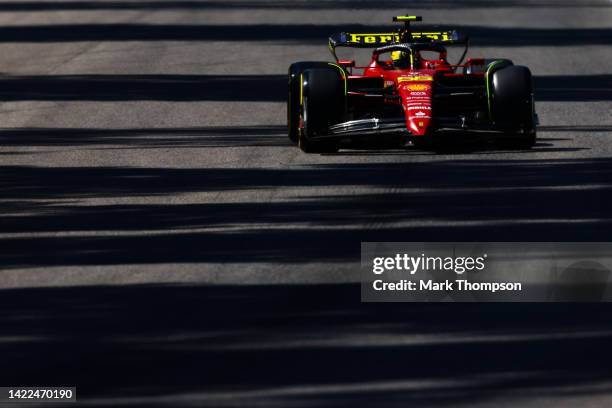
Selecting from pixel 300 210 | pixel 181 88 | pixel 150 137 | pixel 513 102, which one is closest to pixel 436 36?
pixel 513 102

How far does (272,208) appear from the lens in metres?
12.1

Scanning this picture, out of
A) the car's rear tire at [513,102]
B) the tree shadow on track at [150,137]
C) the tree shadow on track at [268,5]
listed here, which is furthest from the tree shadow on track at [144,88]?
the tree shadow on track at [268,5]

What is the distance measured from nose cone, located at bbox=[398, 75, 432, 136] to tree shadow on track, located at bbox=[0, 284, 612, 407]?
14.5ft

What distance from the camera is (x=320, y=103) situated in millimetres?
14172

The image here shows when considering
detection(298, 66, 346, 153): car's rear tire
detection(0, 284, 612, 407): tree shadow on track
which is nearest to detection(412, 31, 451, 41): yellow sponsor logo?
detection(298, 66, 346, 153): car's rear tire

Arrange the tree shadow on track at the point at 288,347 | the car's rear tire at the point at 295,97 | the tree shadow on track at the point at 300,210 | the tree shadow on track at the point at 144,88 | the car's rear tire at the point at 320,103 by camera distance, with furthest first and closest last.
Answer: the tree shadow on track at the point at 144,88, the car's rear tire at the point at 295,97, the car's rear tire at the point at 320,103, the tree shadow on track at the point at 300,210, the tree shadow on track at the point at 288,347

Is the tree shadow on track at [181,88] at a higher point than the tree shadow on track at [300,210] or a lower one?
higher

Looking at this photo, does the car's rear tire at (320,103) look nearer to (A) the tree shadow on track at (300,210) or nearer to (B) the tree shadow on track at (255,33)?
(A) the tree shadow on track at (300,210)

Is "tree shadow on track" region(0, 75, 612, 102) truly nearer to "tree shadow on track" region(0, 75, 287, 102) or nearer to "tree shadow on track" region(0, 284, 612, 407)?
"tree shadow on track" region(0, 75, 287, 102)

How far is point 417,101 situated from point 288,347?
6075 millimetres

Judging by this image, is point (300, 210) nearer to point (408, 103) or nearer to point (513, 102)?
point (408, 103)

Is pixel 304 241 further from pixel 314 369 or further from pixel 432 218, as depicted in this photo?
pixel 314 369

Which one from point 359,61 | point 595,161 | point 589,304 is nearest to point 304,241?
point 589,304

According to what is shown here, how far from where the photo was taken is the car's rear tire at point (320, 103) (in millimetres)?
14195
